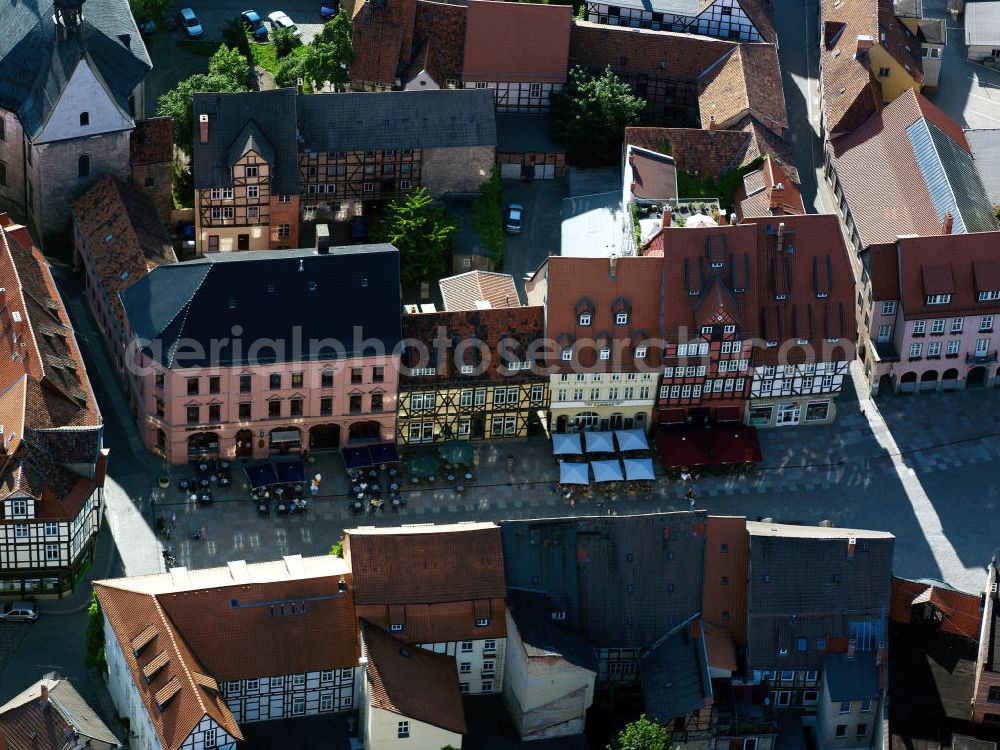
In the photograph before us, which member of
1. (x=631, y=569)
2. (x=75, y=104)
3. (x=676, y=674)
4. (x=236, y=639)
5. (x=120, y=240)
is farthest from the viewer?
(x=75, y=104)

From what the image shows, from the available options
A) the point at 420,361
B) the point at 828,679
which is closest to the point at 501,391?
the point at 420,361

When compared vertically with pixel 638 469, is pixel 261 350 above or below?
above

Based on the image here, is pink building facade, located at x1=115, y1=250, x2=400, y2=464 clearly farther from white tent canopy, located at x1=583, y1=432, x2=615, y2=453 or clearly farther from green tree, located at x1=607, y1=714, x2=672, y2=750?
green tree, located at x1=607, y1=714, x2=672, y2=750

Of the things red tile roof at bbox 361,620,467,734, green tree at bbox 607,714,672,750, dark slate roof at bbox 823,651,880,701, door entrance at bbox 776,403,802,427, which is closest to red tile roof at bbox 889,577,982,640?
dark slate roof at bbox 823,651,880,701

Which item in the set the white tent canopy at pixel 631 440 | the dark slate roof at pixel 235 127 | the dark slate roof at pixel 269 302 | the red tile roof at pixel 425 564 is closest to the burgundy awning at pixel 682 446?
the white tent canopy at pixel 631 440

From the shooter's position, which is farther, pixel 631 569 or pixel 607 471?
pixel 607 471

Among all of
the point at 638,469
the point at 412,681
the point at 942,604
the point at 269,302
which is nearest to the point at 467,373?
the point at 638,469

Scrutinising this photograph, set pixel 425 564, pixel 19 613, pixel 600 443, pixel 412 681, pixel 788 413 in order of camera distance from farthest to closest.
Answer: pixel 788 413 < pixel 600 443 < pixel 19 613 < pixel 425 564 < pixel 412 681

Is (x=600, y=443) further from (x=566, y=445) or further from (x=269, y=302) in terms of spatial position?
(x=269, y=302)
